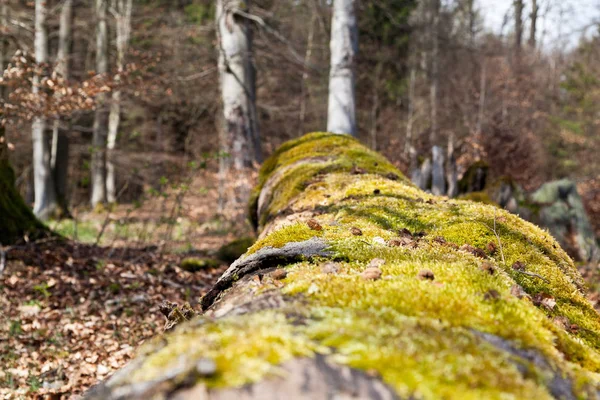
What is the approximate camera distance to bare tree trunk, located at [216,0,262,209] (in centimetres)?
1238

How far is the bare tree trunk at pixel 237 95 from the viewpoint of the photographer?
12.4 metres

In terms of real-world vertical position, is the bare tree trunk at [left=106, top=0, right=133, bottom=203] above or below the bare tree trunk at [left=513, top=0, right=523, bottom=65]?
below

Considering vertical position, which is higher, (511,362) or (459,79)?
(459,79)

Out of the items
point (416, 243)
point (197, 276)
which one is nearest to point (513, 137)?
point (197, 276)

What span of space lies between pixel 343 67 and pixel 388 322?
7580 millimetres

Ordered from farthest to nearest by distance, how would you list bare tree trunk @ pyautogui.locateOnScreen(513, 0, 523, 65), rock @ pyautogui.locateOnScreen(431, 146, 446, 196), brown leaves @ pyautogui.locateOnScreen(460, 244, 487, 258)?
bare tree trunk @ pyautogui.locateOnScreen(513, 0, 523, 65) < rock @ pyautogui.locateOnScreen(431, 146, 446, 196) < brown leaves @ pyautogui.locateOnScreen(460, 244, 487, 258)

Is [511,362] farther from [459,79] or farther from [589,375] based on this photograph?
[459,79]

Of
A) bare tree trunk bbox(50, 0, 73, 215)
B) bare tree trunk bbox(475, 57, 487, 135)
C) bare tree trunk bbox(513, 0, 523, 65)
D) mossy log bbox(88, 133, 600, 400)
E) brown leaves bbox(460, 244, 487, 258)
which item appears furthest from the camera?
bare tree trunk bbox(513, 0, 523, 65)

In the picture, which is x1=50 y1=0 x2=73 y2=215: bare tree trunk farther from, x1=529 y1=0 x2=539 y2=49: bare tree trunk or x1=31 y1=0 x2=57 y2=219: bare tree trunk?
x1=529 y1=0 x2=539 y2=49: bare tree trunk

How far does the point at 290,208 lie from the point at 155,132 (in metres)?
20.8

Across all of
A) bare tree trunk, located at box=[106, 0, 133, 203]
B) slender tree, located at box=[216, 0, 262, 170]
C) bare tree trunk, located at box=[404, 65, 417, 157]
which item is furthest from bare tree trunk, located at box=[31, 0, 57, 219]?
bare tree trunk, located at box=[404, 65, 417, 157]

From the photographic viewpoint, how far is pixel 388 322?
4.90 ft

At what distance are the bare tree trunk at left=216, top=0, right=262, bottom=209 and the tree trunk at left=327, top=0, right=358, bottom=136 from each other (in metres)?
4.20

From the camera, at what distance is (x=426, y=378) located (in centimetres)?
120
